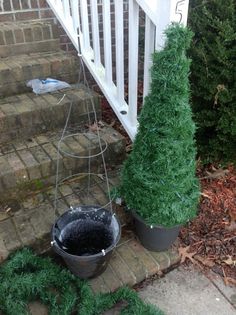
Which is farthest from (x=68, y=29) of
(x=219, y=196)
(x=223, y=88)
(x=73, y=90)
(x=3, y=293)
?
(x=3, y=293)

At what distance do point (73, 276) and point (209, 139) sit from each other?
136 centimetres

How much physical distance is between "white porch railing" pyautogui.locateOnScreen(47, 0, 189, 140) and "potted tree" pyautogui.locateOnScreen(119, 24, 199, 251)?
197mm

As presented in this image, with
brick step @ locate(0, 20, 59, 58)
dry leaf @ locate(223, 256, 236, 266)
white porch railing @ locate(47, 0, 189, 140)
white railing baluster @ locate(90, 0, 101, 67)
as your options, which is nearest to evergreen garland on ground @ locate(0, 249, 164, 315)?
dry leaf @ locate(223, 256, 236, 266)

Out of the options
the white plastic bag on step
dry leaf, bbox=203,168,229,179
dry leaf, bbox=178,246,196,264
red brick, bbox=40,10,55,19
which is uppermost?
red brick, bbox=40,10,55,19

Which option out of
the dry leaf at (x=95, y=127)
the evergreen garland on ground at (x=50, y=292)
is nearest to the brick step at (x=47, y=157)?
the dry leaf at (x=95, y=127)

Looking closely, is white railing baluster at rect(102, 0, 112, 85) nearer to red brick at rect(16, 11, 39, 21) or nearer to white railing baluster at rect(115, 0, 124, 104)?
white railing baluster at rect(115, 0, 124, 104)

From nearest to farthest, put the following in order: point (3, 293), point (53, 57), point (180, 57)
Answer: point (180, 57)
point (3, 293)
point (53, 57)

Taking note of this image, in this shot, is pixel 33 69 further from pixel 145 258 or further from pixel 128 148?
pixel 145 258

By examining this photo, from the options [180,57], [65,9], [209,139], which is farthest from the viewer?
[65,9]

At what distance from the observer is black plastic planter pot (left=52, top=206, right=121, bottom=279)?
1.93m

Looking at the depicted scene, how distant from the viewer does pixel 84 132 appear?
8.55ft

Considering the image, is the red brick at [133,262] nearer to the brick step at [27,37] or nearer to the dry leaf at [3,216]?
the dry leaf at [3,216]

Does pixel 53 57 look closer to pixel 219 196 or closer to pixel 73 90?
pixel 73 90

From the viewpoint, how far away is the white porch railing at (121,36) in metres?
1.82
